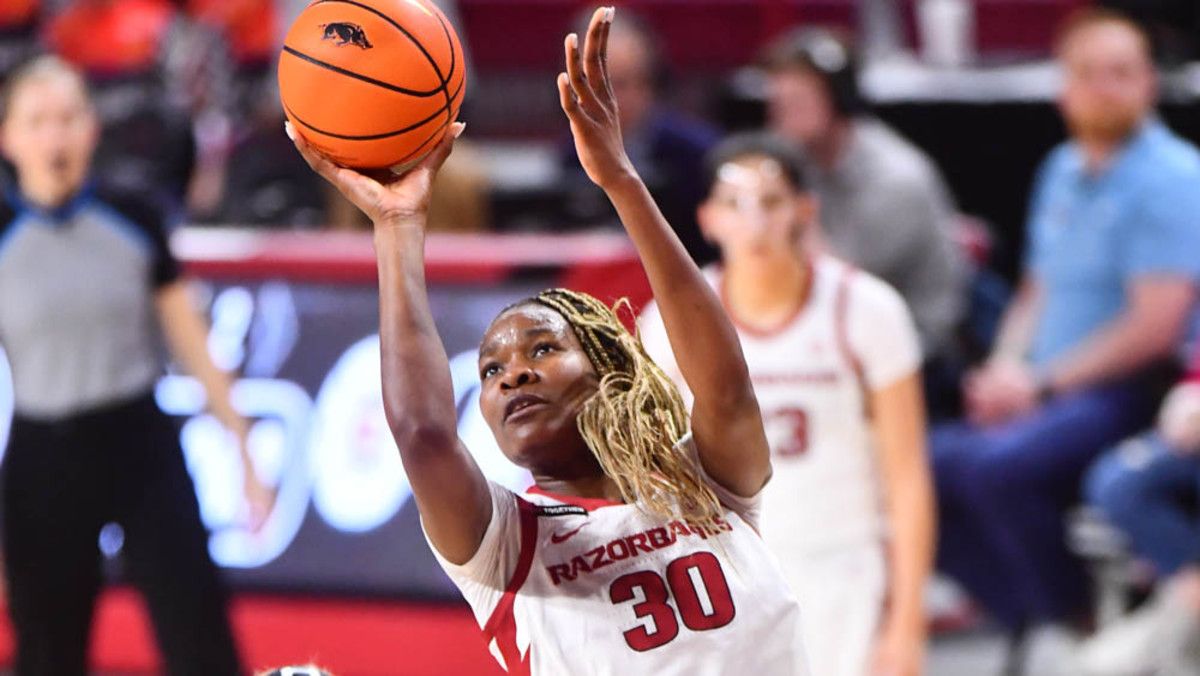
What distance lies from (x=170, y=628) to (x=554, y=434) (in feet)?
8.78

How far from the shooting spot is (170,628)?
18.1 feet

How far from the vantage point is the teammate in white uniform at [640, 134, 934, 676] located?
17.5 ft

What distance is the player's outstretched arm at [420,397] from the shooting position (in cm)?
293

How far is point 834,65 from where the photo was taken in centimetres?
745

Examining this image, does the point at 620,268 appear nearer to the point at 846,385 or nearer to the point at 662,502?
the point at 846,385

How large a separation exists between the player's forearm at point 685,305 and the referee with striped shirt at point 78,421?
2772 mm

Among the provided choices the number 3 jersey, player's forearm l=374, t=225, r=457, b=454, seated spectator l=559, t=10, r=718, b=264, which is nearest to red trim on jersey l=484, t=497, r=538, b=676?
the number 3 jersey

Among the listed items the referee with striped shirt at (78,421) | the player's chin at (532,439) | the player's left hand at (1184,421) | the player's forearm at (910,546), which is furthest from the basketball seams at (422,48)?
the player's left hand at (1184,421)

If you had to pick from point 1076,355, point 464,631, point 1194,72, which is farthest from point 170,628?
point 1194,72

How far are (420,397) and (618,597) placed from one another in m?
0.49

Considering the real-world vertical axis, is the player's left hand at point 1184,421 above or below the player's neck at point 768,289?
below

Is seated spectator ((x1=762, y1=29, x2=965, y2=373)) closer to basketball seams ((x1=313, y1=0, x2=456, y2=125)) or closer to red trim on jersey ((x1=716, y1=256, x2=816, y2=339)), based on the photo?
red trim on jersey ((x1=716, y1=256, x2=816, y2=339))

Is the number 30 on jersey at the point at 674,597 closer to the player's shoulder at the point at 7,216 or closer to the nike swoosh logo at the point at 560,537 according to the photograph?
the nike swoosh logo at the point at 560,537

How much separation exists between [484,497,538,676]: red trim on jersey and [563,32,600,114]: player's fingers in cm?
64
